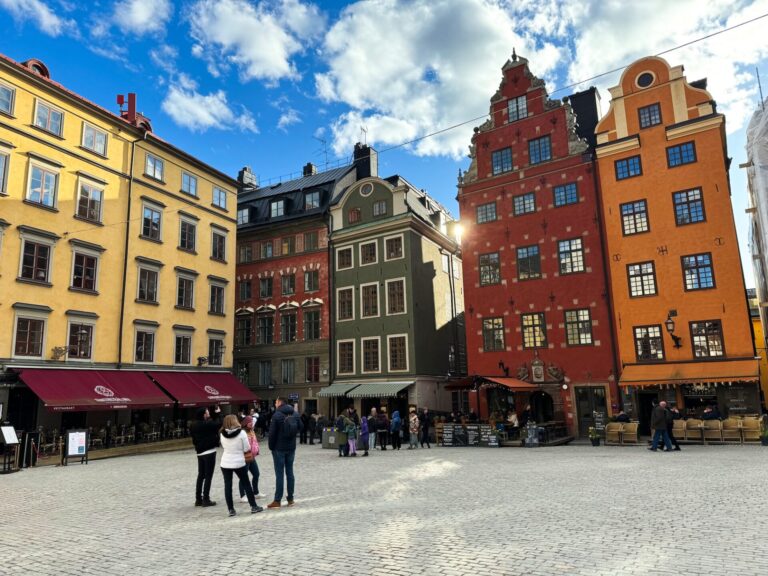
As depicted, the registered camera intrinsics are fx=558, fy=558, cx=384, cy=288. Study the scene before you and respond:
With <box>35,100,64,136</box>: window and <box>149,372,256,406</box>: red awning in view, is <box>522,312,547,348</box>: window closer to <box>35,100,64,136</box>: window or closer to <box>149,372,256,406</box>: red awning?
<box>149,372,256,406</box>: red awning

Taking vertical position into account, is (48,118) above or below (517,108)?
below

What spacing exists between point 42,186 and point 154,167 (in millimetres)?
6901

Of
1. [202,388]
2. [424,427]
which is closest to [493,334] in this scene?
[424,427]

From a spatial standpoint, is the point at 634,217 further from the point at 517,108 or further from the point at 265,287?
the point at 265,287

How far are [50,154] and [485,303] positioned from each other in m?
22.5

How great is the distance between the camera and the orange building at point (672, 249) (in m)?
24.3

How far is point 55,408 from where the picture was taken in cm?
2180

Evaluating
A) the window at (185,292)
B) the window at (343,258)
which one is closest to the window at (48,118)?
the window at (185,292)

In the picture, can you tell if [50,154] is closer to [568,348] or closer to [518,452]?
[518,452]

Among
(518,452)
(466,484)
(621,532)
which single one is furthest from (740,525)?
(518,452)

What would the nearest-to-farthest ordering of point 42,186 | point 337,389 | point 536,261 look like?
point 42,186 → point 536,261 → point 337,389

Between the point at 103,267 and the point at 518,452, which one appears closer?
the point at 518,452

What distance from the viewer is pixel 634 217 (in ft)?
89.3

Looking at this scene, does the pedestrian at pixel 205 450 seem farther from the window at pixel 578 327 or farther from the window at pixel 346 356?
the window at pixel 346 356
